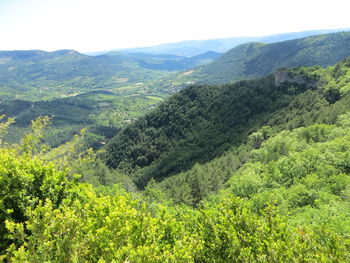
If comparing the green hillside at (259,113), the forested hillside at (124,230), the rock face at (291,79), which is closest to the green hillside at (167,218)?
the forested hillside at (124,230)

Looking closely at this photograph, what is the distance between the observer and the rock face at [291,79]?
158 m

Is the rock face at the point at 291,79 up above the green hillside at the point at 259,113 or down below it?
above

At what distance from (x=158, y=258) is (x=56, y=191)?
12.3 metres

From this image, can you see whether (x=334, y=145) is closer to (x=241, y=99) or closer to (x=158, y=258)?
(x=158, y=258)

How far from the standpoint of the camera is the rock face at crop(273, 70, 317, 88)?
518 ft

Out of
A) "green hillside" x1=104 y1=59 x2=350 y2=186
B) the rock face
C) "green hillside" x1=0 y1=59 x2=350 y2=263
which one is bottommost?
"green hillside" x1=104 y1=59 x2=350 y2=186

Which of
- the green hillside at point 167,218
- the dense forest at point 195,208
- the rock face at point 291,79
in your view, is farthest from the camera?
the rock face at point 291,79

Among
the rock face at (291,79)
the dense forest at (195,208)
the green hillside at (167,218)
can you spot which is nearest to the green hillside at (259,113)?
the rock face at (291,79)

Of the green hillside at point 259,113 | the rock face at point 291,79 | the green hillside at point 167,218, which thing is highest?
the green hillside at point 167,218

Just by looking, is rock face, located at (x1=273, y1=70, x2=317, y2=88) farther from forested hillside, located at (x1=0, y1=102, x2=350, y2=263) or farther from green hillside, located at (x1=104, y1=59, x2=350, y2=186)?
forested hillside, located at (x1=0, y1=102, x2=350, y2=263)

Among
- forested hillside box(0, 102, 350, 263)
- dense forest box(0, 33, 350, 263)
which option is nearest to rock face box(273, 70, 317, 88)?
dense forest box(0, 33, 350, 263)

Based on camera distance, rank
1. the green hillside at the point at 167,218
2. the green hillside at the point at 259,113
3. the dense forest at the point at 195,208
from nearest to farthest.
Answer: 1. the green hillside at the point at 167,218
2. the dense forest at the point at 195,208
3. the green hillside at the point at 259,113

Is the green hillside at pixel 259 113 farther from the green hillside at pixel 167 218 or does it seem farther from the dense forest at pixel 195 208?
the green hillside at pixel 167 218

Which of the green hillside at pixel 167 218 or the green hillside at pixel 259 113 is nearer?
the green hillside at pixel 167 218
